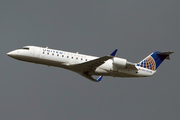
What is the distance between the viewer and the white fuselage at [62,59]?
30062 millimetres

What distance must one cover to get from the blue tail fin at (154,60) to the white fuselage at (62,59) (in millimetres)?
1707

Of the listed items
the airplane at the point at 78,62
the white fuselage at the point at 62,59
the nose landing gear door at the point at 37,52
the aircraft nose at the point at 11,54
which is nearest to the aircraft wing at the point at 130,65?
the airplane at the point at 78,62

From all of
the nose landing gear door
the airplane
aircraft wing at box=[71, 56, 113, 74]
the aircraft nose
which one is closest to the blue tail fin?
the airplane

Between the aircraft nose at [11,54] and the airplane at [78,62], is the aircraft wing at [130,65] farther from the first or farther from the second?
the aircraft nose at [11,54]

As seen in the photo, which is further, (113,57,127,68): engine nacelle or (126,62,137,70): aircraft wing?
(126,62,137,70): aircraft wing

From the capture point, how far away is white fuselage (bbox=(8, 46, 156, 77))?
30062 millimetres

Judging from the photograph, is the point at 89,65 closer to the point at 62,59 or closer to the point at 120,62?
the point at 62,59

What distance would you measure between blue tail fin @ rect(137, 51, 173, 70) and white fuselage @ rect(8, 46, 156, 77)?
1.71 metres

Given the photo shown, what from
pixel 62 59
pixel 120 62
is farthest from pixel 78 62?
pixel 120 62

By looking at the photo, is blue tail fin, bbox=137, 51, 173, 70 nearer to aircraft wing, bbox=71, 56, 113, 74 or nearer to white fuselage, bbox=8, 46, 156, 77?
white fuselage, bbox=8, 46, 156, 77

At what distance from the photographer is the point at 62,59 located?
3005cm

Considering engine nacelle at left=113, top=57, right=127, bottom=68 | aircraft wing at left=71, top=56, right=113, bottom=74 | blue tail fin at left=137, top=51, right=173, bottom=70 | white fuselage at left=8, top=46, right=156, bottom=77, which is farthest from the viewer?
blue tail fin at left=137, top=51, right=173, bottom=70

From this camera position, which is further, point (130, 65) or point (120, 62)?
point (130, 65)

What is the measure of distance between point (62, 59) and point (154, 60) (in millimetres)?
11319
